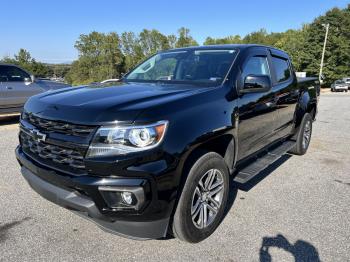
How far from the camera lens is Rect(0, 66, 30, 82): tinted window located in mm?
9477

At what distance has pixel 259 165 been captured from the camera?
428 cm

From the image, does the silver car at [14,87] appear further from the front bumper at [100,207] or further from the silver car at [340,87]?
the silver car at [340,87]

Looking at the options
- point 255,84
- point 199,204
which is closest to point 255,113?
point 255,84

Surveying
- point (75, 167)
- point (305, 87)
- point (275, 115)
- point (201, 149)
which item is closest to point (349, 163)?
point (305, 87)

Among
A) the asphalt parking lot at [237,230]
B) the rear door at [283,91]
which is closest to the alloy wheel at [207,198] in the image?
the asphalt parking lot at [237,230]

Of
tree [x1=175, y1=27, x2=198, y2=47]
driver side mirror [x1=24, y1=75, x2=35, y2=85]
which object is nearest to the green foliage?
tree [x1=175, y1=27, x2=198, y2=47]

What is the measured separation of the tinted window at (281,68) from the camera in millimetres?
4993

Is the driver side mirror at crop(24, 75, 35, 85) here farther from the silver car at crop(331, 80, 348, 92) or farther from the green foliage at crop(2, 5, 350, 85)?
the green foliage at crop(2, 5, 350, 85)

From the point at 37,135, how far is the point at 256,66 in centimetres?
282

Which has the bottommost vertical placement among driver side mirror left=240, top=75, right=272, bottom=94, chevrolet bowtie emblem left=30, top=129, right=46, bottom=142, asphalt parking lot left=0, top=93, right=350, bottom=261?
asphalt parking lot left=0, top=93, right=350, bottom=261

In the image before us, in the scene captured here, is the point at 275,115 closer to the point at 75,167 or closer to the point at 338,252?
the point at 338,252

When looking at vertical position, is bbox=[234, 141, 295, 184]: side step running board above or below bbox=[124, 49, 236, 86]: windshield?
below

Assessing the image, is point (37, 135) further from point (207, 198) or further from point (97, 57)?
point (97, 57)

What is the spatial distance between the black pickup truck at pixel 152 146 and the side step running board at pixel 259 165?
0.08 ft
